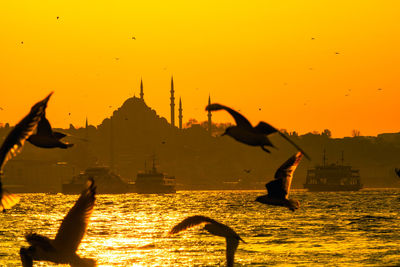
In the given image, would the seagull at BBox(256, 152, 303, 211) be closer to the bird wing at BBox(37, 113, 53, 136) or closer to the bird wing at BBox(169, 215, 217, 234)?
the bird wing at BBox(169, 215, 217, 234)

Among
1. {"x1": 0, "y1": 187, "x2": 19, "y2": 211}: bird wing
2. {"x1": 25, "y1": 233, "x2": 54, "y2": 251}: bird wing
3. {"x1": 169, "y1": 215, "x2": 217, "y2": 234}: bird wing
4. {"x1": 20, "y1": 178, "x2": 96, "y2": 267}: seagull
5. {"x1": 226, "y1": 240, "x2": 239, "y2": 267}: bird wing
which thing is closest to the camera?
{"x1": 0, "y1": 187, "x2": 19, "y2": 211}: bird wing

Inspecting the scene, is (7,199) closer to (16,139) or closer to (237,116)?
(16,139)

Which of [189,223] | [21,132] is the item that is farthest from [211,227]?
[21,132]

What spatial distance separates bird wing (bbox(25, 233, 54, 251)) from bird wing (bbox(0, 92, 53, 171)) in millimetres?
1191

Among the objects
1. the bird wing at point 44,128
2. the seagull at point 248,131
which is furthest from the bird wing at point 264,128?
the bird wing at point 44,128

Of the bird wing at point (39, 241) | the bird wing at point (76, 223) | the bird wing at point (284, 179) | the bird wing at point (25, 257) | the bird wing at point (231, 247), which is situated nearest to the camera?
the bird wing at point (39, 241)

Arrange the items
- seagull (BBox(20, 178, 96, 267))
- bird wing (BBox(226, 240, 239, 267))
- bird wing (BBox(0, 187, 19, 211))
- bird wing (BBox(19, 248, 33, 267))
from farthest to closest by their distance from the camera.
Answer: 1. bird wing (BBox(226, 240, 239, 267))
2. bird wing (BBox(19, 248, 33, 267))
3. seagull (BBox(20, 178, 96, 267))
4. bird wing (BBox(0, 187, 19, 211))

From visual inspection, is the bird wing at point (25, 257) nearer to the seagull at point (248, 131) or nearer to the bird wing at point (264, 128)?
the seagull at point (248, 131)

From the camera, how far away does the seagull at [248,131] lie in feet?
28.4

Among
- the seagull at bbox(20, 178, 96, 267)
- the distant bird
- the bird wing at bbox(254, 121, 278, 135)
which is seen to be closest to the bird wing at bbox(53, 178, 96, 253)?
the seagull at bbox(20, 178, 96, 267)

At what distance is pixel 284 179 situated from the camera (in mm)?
11242

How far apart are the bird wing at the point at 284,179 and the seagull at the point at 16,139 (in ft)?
14.1

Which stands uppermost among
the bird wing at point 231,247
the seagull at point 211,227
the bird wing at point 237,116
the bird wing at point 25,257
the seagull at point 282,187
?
the bird wing at point 237,116

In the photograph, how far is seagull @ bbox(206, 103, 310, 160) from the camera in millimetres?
8648
